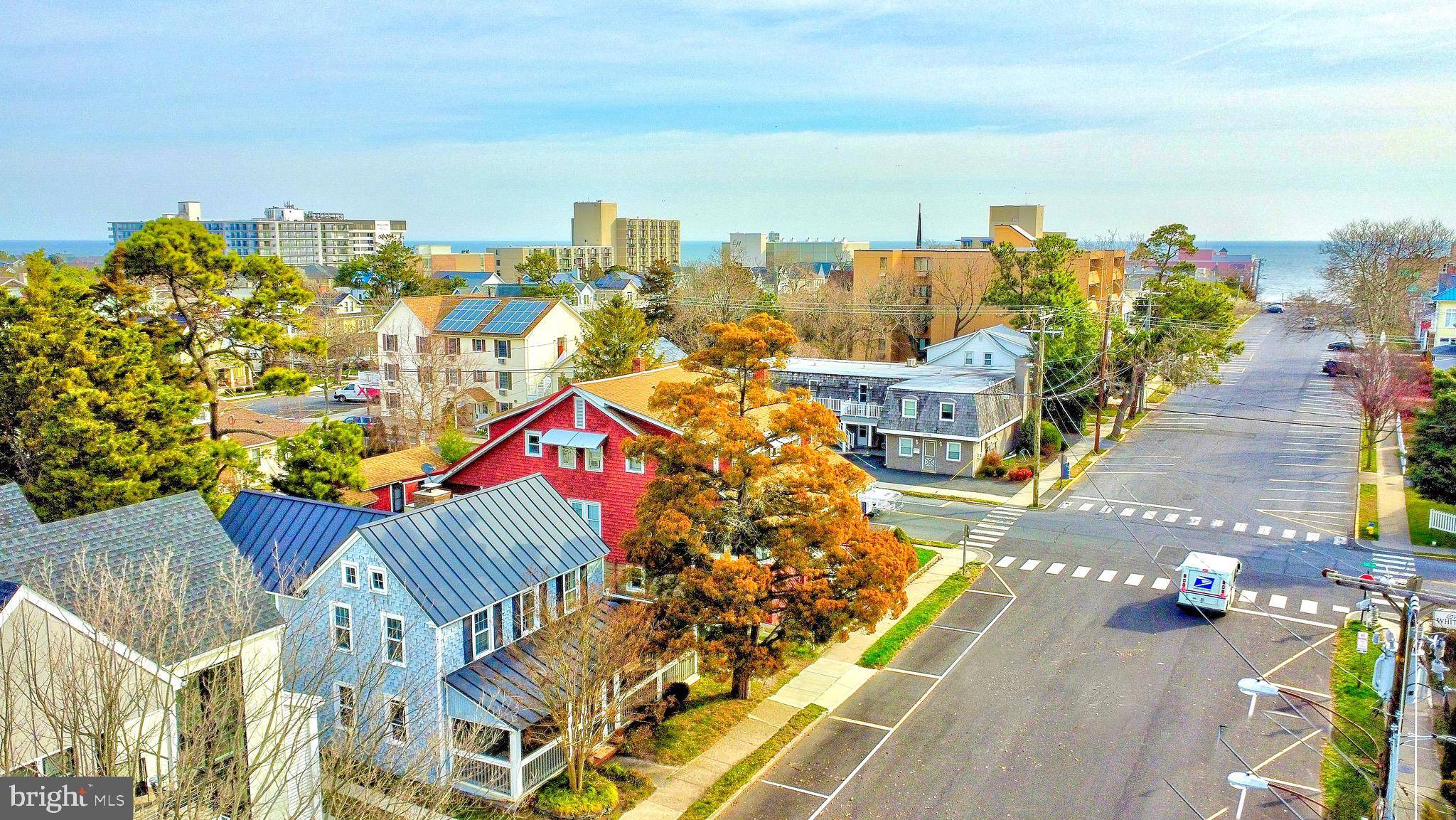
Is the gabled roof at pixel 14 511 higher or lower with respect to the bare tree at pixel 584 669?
higher

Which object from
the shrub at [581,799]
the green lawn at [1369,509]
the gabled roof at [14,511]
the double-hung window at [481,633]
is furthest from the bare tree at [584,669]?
the green lawn at [1369,509]

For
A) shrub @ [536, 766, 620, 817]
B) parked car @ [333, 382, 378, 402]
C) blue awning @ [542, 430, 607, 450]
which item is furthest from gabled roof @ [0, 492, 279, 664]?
parked car @ [333, 382, 378, 402]

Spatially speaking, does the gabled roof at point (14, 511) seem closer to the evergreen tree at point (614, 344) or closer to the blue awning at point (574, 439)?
the blue awning at point (574, 439)

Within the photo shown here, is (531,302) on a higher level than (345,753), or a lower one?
higher

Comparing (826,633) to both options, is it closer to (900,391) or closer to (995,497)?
(995,497)

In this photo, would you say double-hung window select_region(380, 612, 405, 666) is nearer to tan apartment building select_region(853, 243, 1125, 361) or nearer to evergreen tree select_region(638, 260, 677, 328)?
evergreen tree select_region(638, 260, 677, 328)

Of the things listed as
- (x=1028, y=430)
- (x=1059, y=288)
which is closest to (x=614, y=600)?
(x=1028, y=430)

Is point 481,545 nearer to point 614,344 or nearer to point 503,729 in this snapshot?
point 503,729
